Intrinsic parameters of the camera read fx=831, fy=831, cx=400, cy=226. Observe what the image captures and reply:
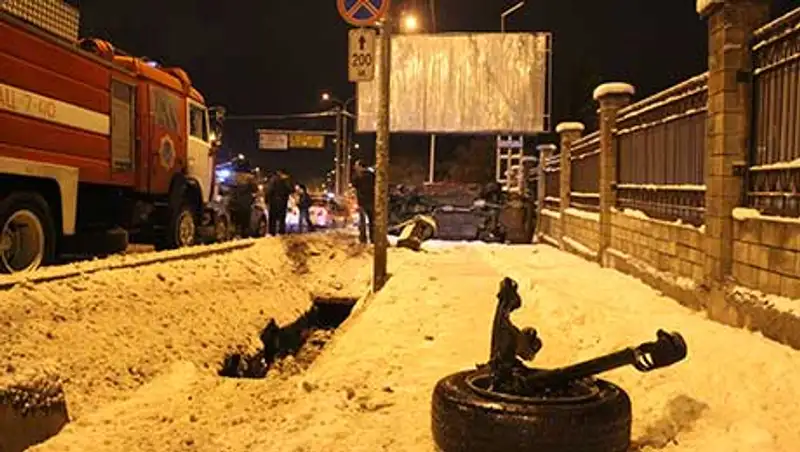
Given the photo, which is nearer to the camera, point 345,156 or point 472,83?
point 472,83

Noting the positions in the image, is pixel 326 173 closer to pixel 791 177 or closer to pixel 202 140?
pixel 202 140

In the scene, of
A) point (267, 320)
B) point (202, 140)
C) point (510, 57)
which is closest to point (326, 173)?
point (510, 57)

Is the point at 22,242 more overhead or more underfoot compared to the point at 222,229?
more overhead

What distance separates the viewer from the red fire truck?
9133 millimetres

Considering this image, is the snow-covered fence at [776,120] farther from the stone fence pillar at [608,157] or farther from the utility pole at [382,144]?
the stone fence pillar at [608,157]

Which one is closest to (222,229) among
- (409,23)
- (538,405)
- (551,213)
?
(551,213)

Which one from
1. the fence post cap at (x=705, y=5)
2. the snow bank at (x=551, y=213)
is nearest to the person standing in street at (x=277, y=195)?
the snow bank at (x=551, y=213)

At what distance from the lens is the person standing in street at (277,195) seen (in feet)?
68.7

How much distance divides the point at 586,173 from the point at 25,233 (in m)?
9.82

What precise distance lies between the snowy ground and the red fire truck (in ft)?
8.33

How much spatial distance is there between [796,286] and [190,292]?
6.41 metres

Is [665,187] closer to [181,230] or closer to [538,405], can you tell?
[538,405]

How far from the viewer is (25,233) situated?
31.1 feet

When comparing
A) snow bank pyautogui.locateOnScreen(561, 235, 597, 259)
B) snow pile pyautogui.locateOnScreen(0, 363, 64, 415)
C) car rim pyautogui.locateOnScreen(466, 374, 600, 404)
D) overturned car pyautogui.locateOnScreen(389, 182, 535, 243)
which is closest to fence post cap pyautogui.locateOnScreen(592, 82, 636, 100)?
snow bank pyautogui.locateOnScreen(561, 235, 597, 259)
